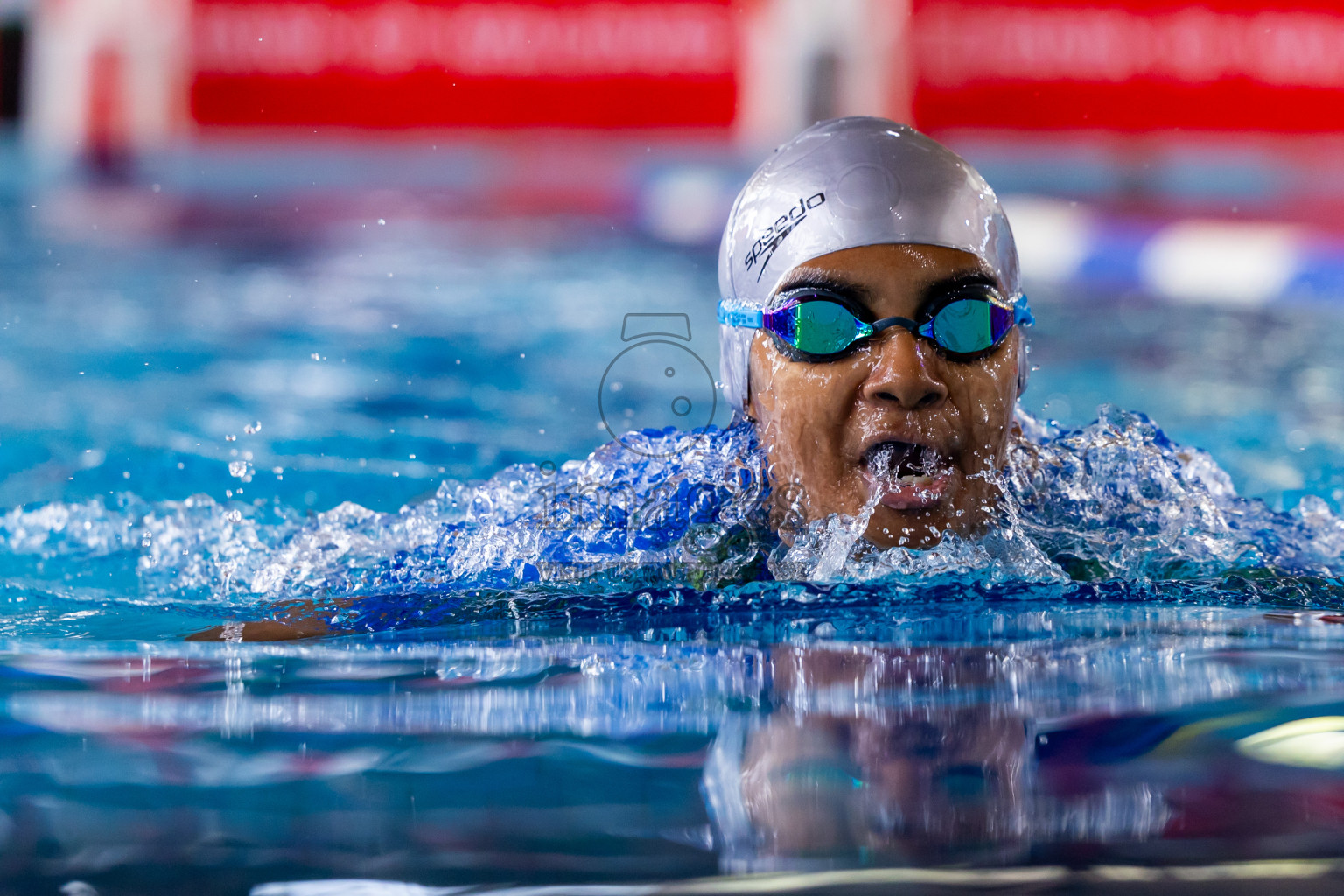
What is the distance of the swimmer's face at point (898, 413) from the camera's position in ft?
5.69

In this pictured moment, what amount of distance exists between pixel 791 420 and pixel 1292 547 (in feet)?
3.28

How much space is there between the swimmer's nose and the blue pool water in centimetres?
20

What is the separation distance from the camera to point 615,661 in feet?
4.11

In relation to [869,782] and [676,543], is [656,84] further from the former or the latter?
[869,782]

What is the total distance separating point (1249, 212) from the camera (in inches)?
311

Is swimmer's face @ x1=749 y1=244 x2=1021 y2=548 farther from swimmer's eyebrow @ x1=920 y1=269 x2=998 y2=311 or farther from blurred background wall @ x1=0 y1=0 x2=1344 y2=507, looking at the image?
blurred background wall @ x1=0 y1=0 x2=1344 y2=507

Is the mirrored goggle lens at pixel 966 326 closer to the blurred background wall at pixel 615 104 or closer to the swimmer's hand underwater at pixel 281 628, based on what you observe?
the swimmer's hand underwater at pixel 281 628

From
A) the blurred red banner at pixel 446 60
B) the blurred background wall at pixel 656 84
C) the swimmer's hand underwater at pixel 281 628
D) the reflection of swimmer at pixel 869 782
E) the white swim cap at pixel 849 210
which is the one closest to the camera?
the reflection of swimmer at pixel 869 782

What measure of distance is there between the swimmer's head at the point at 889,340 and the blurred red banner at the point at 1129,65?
8.56m

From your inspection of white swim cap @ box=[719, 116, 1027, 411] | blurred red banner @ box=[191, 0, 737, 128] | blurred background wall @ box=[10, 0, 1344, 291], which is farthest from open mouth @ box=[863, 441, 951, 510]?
blurred red banner @ box=[191, 0, 737, 128]

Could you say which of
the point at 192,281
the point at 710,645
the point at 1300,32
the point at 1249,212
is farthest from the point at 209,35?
the point at 710,645

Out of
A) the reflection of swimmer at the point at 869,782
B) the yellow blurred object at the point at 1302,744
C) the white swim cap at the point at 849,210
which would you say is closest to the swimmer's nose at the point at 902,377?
the white swim cap at the point at 849,210

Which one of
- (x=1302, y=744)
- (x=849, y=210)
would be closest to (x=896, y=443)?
(x=849, y=210)

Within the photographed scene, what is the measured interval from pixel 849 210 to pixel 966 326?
0.23 m
